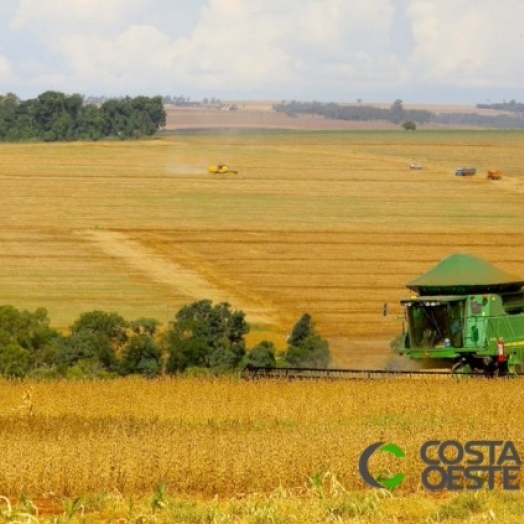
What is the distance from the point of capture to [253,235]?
69938 mm

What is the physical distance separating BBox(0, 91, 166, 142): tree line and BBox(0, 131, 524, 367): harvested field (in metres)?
38.1

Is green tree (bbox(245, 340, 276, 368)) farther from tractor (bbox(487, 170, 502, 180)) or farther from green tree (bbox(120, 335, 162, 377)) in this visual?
tractor (bbox(487, 170, 502, 180))

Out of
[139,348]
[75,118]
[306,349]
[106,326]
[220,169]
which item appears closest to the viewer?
[139,348]

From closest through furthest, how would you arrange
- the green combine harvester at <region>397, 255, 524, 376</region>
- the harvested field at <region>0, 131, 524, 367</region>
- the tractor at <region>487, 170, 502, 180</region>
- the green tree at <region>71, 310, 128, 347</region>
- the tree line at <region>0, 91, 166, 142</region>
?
the green combine harvester at <region>397, 255, 524, 376</region>
the green tree at <region>71, 310, 128, 347</region>
the harvested field at <region>0, 131, 524, 367</region>
the tractor at <region>487, 170, 502, 180</region>
the tree line at <region>0, 91, 166, 142</region>

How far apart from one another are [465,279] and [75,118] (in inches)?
5249

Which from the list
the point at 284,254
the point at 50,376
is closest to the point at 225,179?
the point at 284,254

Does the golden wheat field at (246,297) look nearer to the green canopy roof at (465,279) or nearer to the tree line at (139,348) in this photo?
the tree line at (139,348)

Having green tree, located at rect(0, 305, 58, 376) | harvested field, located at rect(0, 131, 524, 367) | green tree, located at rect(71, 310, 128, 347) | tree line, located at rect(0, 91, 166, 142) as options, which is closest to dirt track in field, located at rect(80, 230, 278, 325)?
harvested field, located at rect(0, 131, 524, 367)

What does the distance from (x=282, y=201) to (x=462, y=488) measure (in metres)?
68.9

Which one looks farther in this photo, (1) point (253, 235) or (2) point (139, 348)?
(1) point (253, 235)

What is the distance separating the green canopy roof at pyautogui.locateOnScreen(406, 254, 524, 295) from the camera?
2816cm

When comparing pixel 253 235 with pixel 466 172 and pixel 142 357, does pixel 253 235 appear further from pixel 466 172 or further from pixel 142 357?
pixel 466 172

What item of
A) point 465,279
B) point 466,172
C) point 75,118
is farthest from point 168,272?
point 75,118

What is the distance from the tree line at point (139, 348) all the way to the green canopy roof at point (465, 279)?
6773 mm
